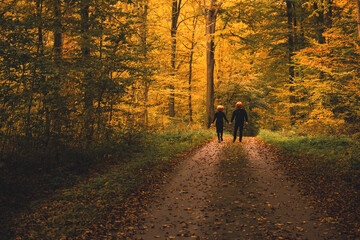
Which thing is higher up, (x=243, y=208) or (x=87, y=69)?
(x=87, y=69)

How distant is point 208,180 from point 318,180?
10.3 ft

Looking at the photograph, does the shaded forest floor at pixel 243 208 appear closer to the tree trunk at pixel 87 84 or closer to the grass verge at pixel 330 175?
the grass verge at pixel 330 175

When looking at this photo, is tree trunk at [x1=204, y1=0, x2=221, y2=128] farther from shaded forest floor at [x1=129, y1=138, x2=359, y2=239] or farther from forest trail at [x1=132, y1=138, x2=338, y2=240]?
shaded forest floor at [x1=129, y1=138, x2=359, y2=239]

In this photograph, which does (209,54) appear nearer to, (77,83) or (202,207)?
(77,83)

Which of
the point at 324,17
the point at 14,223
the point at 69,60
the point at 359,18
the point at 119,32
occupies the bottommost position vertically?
the point at 14,223

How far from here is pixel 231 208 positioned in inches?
223

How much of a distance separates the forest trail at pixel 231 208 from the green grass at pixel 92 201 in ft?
2.59

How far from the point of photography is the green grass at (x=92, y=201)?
473 centimetres

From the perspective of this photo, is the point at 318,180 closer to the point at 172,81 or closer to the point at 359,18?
the point at 359,18

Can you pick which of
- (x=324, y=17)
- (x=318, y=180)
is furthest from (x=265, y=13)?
(x=318, y=180)

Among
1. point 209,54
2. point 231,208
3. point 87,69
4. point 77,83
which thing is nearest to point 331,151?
point 231,208

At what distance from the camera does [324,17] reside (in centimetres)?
1739

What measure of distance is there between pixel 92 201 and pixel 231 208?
3.24 meters

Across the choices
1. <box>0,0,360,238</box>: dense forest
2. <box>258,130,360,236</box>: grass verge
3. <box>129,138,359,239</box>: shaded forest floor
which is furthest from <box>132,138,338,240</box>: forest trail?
<box>0,0,360,238</box>: dense forest
